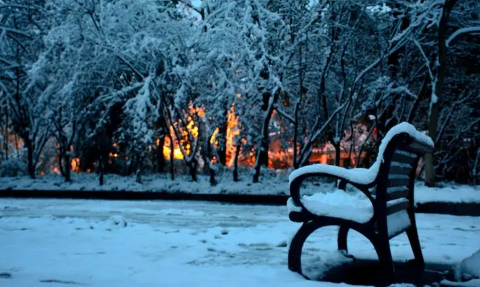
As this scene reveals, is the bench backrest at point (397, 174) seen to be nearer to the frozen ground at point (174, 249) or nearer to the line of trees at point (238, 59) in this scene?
the frozen ground at point (174, 249)

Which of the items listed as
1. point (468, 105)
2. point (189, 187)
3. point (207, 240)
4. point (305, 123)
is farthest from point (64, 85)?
point (468, 105)

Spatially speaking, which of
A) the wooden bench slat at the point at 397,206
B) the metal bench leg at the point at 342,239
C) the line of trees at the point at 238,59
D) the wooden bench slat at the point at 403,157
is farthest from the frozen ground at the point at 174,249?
the line of trees at the point at 238,59

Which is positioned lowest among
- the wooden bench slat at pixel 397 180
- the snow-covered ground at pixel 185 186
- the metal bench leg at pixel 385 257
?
the snow-covered ground at pixel 185 186

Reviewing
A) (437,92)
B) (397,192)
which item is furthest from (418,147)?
(437,92)

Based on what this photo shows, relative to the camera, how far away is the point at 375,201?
125 inches

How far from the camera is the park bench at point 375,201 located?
10.3ft

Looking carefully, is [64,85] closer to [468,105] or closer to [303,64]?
[303,64]

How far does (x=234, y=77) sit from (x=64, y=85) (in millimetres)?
5405

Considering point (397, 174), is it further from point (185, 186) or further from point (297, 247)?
point (185, 186)

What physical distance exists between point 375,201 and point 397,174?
0.59 m

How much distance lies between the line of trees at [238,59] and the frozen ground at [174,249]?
5.72 meters

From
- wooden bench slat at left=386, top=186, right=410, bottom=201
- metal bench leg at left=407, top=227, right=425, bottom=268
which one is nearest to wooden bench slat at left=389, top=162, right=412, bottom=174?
wooden bench slat at left=386, top=186, right=410, bottom=201

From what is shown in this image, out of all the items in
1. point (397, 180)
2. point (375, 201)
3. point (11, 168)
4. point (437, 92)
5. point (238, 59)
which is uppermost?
point (238, 59)

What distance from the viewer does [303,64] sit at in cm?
1341
